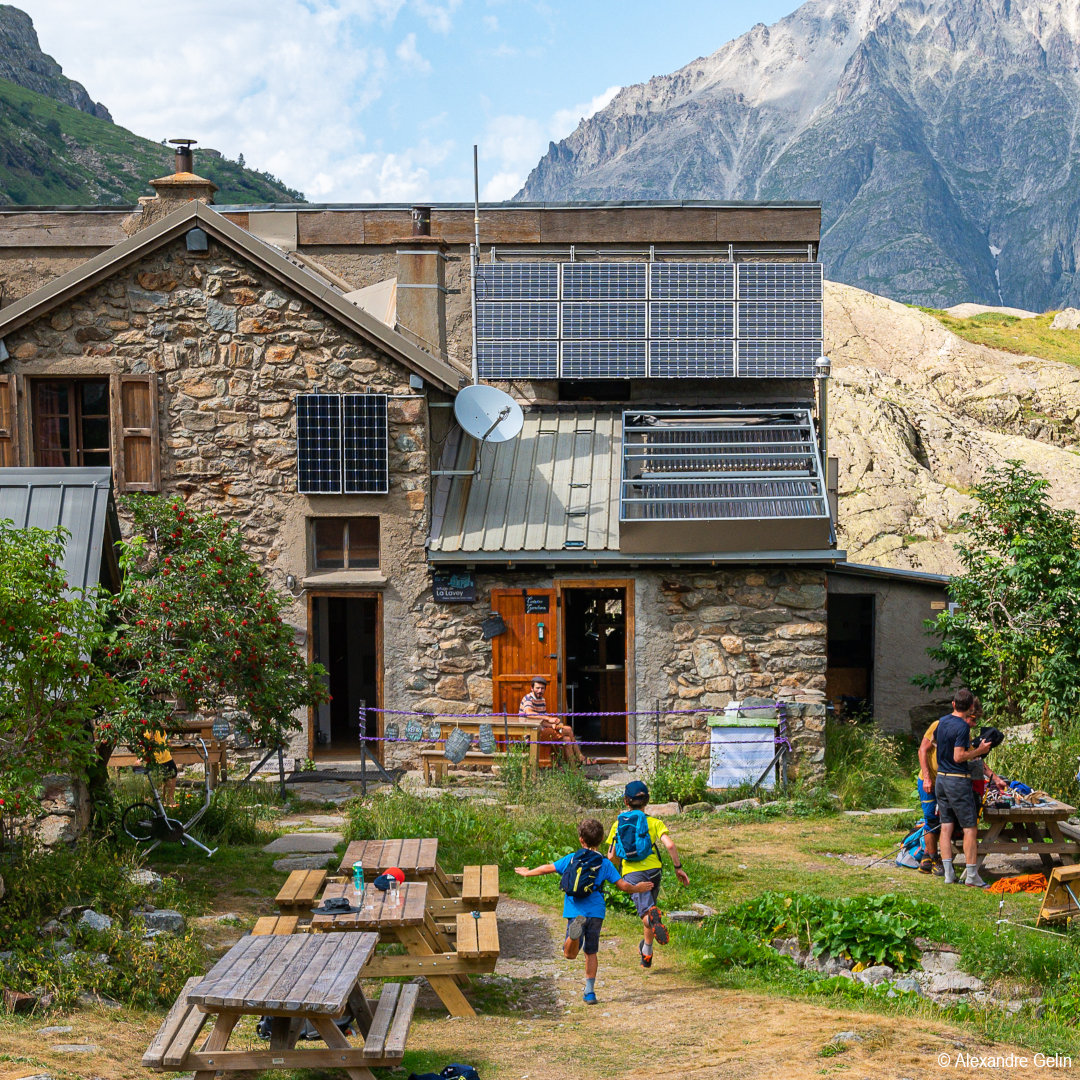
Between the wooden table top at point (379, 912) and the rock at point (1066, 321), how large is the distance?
32255 millimetres

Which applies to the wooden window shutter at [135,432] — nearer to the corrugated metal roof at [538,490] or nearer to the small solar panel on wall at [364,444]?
the small solar panel on wall at [364,444]

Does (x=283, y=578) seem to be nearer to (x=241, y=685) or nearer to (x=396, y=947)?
(x=241, y=685)

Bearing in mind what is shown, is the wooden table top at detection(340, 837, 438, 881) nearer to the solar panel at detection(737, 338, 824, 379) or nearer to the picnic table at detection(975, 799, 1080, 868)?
the picnic table at detection(975, 799, 1080, 868)

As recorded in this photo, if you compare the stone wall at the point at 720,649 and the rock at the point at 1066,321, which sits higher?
the rock at the point at 1066,321

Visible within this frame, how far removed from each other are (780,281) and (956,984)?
1273cm

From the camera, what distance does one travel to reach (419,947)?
8.20 metres

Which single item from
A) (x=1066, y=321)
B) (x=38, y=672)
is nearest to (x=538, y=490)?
(x=38, y=672)

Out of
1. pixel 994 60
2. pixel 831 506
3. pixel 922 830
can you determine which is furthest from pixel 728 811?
pixel 994 60

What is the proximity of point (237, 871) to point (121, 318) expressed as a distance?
8139 millimetres

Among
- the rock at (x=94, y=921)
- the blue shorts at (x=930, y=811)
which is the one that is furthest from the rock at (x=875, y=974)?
the rock at (x=94, y=921)

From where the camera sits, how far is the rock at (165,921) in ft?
29.0

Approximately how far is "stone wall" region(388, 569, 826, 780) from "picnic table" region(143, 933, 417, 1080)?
9.25 m

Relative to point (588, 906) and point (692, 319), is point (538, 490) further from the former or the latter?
point (588, 906)

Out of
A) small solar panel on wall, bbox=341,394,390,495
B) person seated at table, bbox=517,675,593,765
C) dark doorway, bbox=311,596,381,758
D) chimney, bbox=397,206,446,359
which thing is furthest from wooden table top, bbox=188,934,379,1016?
chimney, bbox=397,206,446,359
